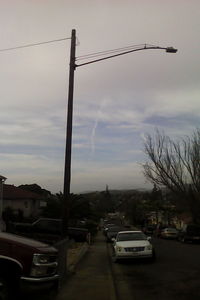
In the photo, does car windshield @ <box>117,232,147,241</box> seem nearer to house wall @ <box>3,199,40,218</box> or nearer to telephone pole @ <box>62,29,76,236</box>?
telephone pole @ <box>62,29,76,236</box>

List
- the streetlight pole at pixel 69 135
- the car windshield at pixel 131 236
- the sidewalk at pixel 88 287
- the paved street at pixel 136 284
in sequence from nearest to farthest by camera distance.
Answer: the sidewalk at pixel 88 287 < the paved street at pixel 136 284 < the streetlight pole at pixel 69 135 < the car windshield at pixel 131 236

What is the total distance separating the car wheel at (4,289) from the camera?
8.62 metres

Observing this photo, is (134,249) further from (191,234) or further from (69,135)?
(191,234)

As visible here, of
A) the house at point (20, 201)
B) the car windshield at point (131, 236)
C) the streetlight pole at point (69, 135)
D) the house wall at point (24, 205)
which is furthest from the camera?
the house wall at point (24, 205)

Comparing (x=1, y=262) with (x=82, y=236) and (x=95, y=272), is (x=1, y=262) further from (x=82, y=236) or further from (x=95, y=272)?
(x=82, y=236)

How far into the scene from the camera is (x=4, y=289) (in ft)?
28.4

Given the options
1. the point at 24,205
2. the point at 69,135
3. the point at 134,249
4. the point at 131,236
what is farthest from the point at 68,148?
the point at 24,205

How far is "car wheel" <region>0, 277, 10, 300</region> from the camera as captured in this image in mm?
8617

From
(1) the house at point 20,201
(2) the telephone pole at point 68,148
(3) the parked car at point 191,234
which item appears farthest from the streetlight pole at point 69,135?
(1) the house at point 20,201

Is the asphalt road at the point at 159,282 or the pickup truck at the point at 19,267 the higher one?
the pickup truck at the point at 19,267

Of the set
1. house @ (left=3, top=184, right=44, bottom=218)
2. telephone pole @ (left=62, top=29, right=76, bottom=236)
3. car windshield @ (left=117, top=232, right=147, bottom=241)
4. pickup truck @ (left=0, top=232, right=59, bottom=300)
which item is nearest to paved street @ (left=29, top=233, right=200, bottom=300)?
pickup truck @ (left=0, top=232, right=59, bottom=300)

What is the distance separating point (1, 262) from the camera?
340 inches

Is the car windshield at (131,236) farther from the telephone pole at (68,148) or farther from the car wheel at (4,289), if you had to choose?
the car wheel at (4,289)

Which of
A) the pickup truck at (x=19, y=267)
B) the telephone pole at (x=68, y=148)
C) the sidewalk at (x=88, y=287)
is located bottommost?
the sidewalk at (x=88, y=287)
